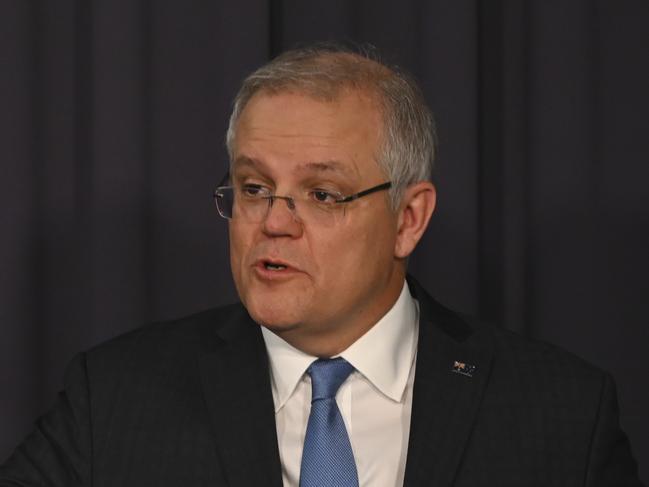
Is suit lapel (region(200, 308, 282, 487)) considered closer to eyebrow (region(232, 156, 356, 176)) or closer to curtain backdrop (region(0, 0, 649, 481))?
eyebrow (region(232, 156, 356, 176))

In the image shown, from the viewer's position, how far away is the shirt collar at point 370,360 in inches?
74.8

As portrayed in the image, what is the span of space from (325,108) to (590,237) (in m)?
0.87

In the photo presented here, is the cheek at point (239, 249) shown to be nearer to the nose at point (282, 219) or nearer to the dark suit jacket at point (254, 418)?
the nose at point (282, 219)

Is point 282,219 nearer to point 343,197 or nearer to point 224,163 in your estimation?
point 343,197

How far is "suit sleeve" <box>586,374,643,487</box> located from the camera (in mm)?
1863

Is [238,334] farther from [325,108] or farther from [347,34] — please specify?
[347,34]

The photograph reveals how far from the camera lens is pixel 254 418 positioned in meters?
1.83

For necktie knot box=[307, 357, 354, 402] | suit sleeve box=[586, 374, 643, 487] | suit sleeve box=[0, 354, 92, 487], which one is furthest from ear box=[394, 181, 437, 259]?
suit sleeve box=[0, 354, 92, 487]

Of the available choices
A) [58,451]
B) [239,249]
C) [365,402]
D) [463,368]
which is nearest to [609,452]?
[463,368]

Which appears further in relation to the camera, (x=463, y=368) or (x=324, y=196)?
(x=463, y=368)

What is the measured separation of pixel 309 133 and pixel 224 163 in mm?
573

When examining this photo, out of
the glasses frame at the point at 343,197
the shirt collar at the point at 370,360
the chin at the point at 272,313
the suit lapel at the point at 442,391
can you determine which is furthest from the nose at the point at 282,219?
the suit lapel at the point at 442,391

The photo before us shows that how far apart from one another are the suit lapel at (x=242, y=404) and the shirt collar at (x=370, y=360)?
1.1 inches

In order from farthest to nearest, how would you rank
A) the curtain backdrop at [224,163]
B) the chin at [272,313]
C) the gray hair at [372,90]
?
the curtain backdrop at [224,163]
the gray hair at [372,90]
the chin at [272,313]
